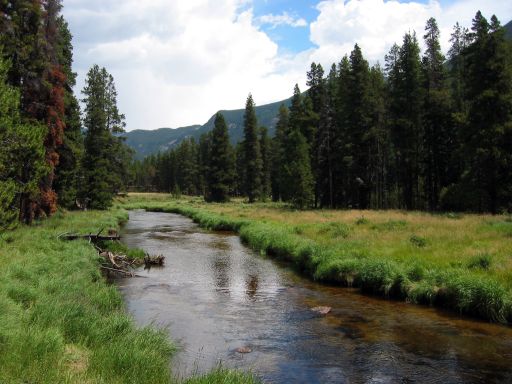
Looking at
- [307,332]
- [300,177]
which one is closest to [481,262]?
[307,332]

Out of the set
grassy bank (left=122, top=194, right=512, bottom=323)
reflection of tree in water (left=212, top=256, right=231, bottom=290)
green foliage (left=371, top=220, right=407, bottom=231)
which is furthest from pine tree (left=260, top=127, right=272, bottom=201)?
reflection of tree in water (left=212, top=256, right=231, bottom=290)

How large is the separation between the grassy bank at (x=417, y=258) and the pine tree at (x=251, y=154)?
45601 millimetres

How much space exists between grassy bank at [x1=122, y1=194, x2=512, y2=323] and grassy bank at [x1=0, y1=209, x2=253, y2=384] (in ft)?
27.9

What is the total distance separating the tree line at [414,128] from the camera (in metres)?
33.0

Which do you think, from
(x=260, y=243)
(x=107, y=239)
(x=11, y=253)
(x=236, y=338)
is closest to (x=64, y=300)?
(x=236, y=338)

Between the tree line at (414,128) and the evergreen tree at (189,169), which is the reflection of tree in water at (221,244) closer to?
the tree line at (414,128)

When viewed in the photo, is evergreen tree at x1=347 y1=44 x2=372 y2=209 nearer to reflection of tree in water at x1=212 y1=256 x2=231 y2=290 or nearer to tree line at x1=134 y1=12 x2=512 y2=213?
tree line at x1=134 y1=12 x2=512 y2=213

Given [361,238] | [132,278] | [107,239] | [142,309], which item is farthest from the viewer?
[107,239]

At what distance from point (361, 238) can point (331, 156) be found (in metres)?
31.4

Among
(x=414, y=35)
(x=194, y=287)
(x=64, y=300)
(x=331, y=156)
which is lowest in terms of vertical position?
(x=194, y=287)

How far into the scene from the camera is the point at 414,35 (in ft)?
172

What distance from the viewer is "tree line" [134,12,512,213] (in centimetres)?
3297

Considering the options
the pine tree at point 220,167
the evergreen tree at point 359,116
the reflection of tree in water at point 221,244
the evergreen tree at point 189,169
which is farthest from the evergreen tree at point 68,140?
the evergreen tree at point 189,169

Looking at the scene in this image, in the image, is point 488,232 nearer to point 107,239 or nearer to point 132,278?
point 132,278
